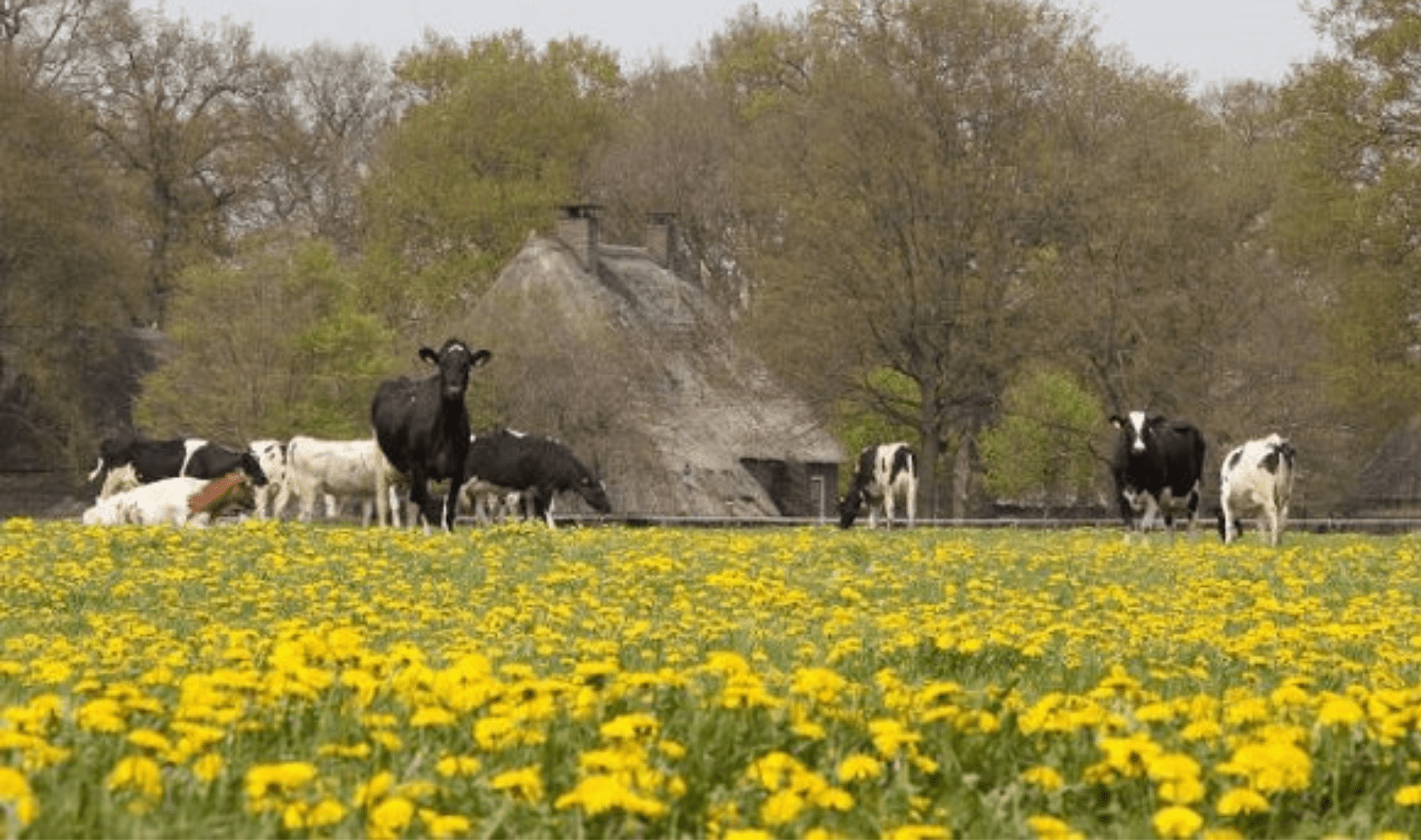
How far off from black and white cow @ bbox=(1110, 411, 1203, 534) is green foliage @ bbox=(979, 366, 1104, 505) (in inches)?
1023

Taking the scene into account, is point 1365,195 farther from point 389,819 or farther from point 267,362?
point 389,819

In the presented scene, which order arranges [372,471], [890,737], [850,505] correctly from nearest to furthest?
[890,737]
[372,471]
[850,505]

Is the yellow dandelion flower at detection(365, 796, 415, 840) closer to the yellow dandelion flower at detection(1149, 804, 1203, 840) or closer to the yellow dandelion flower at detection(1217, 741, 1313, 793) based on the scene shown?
the yellow dandelion flower at detection(1149, 804, 1203, 840)

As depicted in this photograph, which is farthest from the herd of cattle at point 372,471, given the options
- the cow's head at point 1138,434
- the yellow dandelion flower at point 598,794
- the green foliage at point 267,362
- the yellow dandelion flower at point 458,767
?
the yellow dandelion flower at point 598,794

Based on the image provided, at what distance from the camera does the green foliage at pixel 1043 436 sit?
2559 inches

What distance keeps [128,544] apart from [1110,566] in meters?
9.98

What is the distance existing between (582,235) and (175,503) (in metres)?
47.3

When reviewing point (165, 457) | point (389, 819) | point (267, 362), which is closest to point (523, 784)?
point (389, 819)

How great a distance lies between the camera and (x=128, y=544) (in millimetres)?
21797

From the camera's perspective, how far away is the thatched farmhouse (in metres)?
66.8

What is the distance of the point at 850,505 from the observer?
48.0 metres

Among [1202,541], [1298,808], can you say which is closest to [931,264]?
[1202,541]

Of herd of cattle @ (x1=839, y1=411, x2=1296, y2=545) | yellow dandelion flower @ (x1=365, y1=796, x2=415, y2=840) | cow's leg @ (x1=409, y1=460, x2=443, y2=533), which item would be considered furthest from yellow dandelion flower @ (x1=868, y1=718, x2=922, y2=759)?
herd of cattle @ (x1=839, y1=411, x2=1296, y2=545)

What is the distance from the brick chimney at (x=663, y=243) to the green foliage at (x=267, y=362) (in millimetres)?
15559
